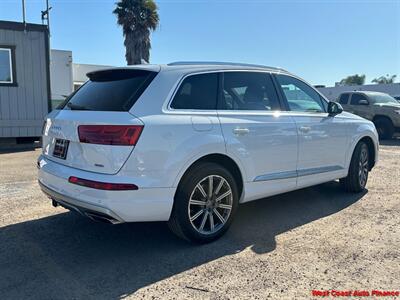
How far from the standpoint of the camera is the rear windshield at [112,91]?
3762 mm

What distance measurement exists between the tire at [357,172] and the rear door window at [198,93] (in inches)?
116

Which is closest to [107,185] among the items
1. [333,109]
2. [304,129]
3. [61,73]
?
[304,129]

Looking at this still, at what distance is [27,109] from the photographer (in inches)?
484

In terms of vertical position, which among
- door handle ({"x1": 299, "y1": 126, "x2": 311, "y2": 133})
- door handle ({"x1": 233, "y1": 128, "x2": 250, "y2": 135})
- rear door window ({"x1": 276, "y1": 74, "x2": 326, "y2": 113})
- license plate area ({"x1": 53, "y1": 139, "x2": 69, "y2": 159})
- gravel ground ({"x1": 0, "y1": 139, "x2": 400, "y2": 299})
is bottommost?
gravel ground ({"x1": 0, "y1": 139, "x2": 400, "y2": 299})

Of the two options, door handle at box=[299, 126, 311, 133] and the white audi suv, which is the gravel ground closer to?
the white audi suv

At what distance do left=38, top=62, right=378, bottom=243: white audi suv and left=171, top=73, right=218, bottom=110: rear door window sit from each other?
0.5 inches

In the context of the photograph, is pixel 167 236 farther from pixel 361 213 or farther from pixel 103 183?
pixel 361 213

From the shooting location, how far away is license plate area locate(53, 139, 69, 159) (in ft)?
12.8

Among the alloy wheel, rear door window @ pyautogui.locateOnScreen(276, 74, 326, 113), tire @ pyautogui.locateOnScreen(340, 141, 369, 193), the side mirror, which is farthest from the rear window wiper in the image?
tire @ pyautogui.locateOnScreen(340, 141, 369, 193)

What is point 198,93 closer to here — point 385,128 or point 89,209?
point 89,209

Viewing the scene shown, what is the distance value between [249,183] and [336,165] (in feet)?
6.22

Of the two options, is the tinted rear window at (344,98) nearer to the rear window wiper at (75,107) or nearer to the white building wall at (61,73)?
the rear window wiper at (75,107)

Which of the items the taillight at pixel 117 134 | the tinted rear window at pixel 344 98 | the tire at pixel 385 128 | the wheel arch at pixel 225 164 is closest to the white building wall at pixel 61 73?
the tinted rear window at pixel 344 98

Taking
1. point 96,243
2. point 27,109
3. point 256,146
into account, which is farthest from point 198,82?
point 27,109
